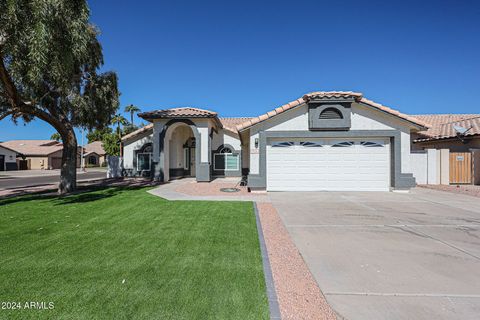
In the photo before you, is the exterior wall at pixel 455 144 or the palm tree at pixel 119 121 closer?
the exterior wall at pixel 455 144

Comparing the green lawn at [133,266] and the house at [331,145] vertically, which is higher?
the house at [331,145]

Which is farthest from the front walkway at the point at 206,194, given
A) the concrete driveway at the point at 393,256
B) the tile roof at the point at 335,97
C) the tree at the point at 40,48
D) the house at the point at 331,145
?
the tree at the point at 40,48

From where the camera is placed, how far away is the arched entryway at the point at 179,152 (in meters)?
17.8

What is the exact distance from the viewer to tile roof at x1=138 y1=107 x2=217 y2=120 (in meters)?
16.8

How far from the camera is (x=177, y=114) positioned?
16.9 meters

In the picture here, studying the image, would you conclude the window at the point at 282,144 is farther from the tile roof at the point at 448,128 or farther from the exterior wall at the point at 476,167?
the exterior wall at the point at 476,167

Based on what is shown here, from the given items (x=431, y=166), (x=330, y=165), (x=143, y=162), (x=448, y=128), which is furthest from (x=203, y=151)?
(x=448, y=128)

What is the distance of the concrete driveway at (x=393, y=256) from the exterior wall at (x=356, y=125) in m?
3.90

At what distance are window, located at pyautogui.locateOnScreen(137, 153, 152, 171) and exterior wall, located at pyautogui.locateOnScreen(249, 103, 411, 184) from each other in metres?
12.3


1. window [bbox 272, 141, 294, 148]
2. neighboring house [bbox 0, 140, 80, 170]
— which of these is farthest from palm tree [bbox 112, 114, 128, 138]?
window [bbox 272, 141, 294, 148]

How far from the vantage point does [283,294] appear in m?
3.13

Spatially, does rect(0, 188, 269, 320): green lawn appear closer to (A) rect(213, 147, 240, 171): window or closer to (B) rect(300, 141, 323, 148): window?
(B) rect(300, 141, 323, 148): window

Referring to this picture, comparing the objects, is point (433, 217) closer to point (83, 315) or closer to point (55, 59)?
point (83, 315)

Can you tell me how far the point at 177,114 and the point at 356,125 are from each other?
12034mm
